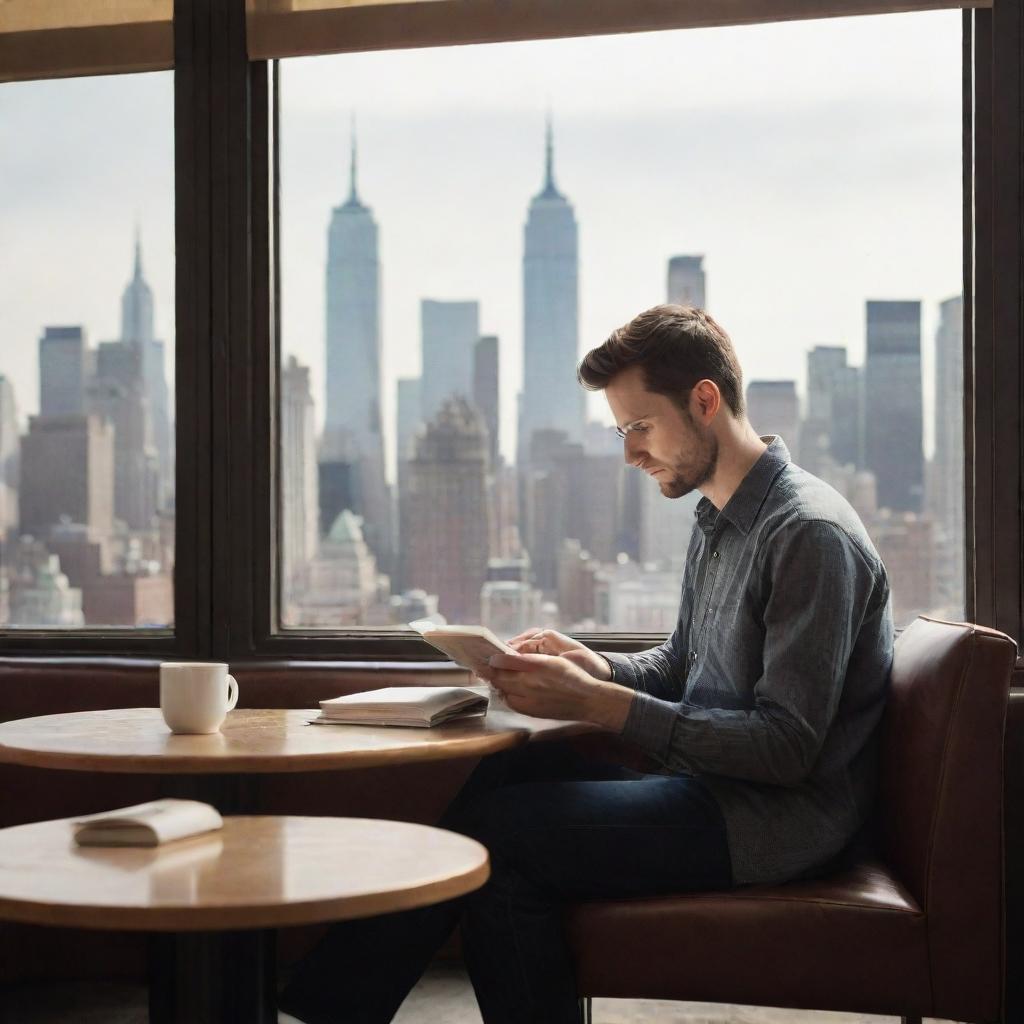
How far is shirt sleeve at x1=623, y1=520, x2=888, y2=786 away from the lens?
1727mm

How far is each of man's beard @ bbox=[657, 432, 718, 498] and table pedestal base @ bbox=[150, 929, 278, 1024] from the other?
3.22 feet

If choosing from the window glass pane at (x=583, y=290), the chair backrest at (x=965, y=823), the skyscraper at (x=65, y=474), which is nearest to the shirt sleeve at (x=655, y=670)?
the window glass pane at (x=583, y=290)

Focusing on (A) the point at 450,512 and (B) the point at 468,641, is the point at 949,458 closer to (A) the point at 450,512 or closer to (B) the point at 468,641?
(A) the point at 450,512

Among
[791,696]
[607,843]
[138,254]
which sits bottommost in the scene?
[607,843]

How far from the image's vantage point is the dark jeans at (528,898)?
1.71 meters

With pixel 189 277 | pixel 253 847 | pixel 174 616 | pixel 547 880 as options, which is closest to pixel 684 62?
pixel 189 277

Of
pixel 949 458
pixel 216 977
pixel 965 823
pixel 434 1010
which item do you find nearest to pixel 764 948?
pixel 965 823

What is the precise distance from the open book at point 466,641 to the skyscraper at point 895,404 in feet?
4.02

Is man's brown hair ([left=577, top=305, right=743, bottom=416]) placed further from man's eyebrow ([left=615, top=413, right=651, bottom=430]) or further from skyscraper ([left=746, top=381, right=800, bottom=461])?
skyscraper ([left=746, top=381, right=800, bottom=461])

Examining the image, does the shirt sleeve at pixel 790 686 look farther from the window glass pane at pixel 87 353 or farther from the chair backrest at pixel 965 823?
the window glass pane at pixel 87 353

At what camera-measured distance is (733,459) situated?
204 centimetres

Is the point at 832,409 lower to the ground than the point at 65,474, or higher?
higher

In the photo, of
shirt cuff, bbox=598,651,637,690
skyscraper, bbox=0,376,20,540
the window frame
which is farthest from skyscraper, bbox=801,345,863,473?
skyscraper, bbox=0,376,20,540

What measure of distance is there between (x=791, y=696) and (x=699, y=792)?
22cm
